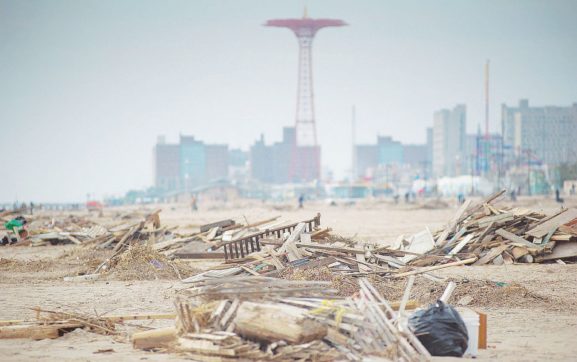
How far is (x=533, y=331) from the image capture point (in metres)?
10.2

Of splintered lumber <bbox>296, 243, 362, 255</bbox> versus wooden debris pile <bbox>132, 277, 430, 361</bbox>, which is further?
splintered lumber <bbox>296, 243, 362, 255</bbox>

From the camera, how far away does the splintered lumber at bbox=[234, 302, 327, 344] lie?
763 cm

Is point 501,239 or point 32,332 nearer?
point 32,332

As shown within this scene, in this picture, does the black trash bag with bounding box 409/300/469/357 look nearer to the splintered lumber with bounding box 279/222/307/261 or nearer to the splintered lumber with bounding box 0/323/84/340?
the splintered lumber with bounding box 0/323/84/340

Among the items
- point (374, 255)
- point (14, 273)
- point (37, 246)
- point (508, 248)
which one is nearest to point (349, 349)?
point (374, 255)

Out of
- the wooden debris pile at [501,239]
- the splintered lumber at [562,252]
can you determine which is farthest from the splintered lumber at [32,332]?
the splintered lumber at [562,252]

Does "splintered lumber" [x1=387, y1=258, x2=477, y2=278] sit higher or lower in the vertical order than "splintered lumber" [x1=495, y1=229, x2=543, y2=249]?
lower

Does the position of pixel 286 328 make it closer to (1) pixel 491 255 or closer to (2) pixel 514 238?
(1) pixel 491 255

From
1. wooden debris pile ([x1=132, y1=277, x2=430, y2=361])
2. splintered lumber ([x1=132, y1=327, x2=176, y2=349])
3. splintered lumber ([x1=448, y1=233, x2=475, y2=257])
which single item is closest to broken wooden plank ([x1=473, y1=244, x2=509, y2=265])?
splintered lumber ([x1=448, y1=233, x2=475, y2=257])

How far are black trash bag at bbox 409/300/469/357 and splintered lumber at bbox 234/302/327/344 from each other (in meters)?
1.17

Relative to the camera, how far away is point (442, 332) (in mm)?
8344

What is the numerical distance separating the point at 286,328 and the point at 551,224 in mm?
11000

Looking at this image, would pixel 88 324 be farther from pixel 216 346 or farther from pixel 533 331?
pixel 533 331

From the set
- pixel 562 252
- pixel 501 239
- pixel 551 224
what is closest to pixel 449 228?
pixel 501 239
